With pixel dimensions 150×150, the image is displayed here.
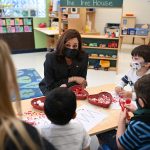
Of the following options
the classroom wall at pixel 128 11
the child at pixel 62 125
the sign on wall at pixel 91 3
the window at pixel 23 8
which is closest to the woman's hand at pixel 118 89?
the child at pixel 62 125

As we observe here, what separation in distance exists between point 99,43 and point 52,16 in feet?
6.43

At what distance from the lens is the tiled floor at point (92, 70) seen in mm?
4378

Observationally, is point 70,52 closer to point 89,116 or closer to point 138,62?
point 138,62

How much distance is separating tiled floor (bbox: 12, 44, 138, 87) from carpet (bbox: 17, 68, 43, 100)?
0.18 metres

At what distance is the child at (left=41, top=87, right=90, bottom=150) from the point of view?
112cm

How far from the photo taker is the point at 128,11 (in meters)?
7.91

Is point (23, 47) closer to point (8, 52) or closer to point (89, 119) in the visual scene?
point (89, 119)

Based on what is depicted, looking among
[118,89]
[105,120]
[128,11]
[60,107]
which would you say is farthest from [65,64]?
[128,11]

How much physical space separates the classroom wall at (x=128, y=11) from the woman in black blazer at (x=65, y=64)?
6.10 meters

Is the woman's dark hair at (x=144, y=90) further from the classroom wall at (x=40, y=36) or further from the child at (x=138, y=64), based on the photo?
the classroom wall at (x=40, y=36)

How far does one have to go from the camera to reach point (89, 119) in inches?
60.7

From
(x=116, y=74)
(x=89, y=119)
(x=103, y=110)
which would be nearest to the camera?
(x=89, y=119)

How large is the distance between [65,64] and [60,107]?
1.12 meters

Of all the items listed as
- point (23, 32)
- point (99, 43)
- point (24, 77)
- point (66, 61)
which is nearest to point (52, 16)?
point (23, 32)
